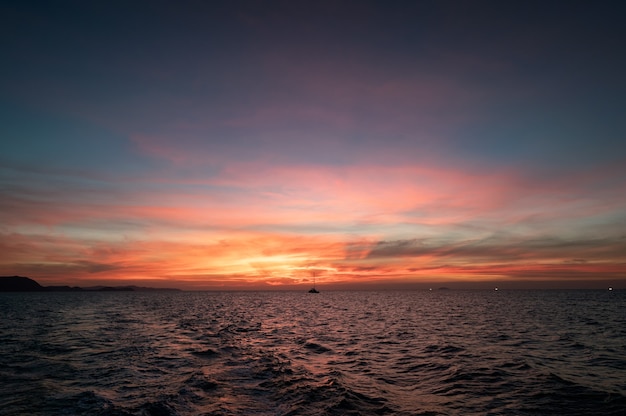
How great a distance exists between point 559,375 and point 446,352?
899cm

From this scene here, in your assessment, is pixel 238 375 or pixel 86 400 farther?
pixel 238 375

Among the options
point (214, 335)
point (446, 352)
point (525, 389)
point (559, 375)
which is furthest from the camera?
point (214, 335)

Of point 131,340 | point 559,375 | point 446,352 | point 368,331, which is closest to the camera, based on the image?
point 559,375

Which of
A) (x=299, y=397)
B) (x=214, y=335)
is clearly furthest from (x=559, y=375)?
(x=214, y=335)

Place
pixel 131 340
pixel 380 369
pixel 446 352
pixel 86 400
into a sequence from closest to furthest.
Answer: pixel 86 400
pixel 380 369
pixel 446 352
pixel 131 340

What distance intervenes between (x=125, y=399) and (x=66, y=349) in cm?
1770

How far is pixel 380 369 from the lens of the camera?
24672mm

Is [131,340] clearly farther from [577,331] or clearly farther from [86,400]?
[577,331]

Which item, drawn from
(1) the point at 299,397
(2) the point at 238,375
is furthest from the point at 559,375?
(2) the point at 238,375

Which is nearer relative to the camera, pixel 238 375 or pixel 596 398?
pixel 596 398

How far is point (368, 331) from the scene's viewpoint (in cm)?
4659

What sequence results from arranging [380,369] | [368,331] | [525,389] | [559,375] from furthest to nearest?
[368,331]
[380,369]
[559,375]
[525,389]

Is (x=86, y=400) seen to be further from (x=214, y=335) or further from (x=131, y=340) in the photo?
(x=214, y=335)

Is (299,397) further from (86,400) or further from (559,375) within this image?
(559,375)
